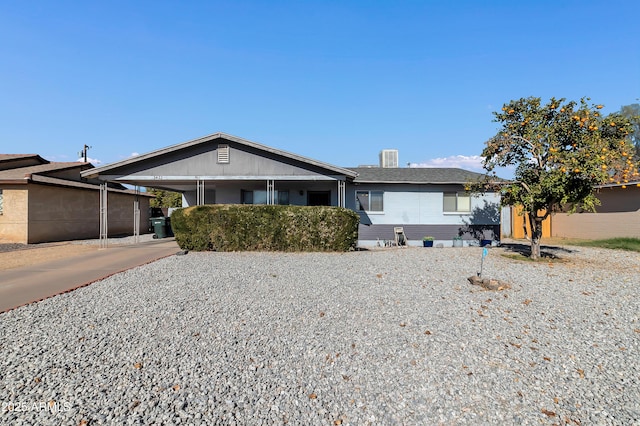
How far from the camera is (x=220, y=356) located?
3693mm

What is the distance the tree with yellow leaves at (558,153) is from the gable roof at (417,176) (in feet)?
13.2

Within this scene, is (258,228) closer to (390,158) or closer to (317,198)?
(317,198)

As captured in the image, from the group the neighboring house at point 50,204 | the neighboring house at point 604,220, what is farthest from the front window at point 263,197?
the neighboring house at point 604,220

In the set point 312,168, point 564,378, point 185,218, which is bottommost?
point 564,378

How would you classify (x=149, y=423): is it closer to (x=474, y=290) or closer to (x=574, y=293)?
(x=474, y=290)

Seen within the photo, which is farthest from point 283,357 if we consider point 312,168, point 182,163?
point 182,163

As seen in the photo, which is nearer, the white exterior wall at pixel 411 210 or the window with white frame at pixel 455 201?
the white exterior wall at pixel 411 210

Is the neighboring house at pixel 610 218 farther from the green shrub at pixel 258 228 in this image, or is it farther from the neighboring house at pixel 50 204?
the neighboring house at pixel 50 204

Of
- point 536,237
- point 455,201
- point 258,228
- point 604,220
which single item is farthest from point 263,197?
point 604,220

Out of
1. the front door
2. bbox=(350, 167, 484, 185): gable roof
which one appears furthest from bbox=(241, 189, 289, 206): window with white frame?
bbox=(350, 167, 484, 185): gable roof

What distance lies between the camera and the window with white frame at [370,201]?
52.9 feet

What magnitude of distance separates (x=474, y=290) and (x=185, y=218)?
376 inches

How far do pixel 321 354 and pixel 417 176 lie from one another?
14002 millimetres

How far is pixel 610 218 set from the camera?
16.6m
